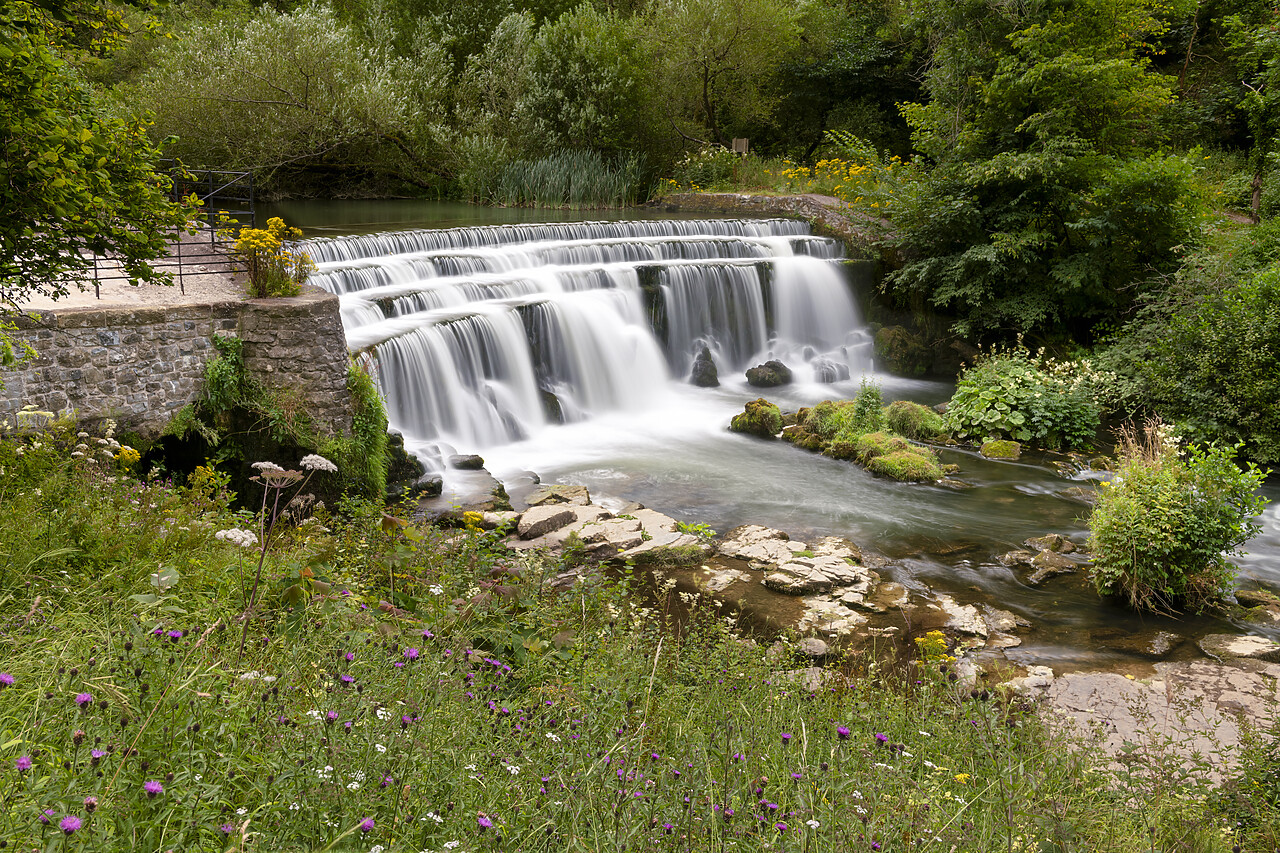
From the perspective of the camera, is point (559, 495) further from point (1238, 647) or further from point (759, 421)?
point (1238, 647)

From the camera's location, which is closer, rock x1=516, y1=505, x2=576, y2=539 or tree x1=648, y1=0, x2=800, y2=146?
rock x1=516, y1=505, x2=576, y2=539

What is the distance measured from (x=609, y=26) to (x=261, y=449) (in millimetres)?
20299

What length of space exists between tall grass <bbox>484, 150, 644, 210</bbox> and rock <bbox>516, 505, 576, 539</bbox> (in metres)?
15.9

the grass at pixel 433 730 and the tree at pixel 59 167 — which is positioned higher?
the tree at pixel 59 167

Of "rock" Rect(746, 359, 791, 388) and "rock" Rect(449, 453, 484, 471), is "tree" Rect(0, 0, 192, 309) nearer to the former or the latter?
Answer: "rock" Rect(449, 453, 484, 471)

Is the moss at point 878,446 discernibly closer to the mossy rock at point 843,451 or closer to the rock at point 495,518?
the mossy rock at point 843,451

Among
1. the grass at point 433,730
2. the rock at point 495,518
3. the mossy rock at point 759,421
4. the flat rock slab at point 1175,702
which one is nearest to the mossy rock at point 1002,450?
the mossy rock at point 759,421

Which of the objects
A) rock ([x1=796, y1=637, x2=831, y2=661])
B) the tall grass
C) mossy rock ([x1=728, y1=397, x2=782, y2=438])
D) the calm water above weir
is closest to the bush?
the calm water above weir

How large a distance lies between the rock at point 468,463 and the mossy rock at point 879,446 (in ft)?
16.0

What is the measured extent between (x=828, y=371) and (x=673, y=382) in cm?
292

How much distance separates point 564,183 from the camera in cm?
2273

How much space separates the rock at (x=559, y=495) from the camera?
348 inches

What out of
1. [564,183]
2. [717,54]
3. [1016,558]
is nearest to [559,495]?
[1016,558]

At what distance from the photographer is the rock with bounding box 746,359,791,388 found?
14.6 meters
